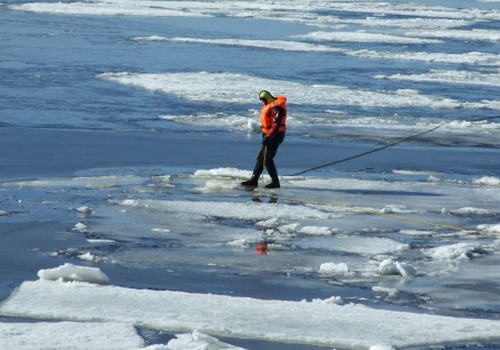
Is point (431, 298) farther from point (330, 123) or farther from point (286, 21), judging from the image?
point (286, 21)

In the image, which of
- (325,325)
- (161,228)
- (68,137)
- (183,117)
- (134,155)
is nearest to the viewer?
(325,325)

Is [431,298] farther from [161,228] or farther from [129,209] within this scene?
[129,209]

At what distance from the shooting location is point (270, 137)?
50.8ft

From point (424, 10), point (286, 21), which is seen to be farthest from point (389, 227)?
point (424, 10)

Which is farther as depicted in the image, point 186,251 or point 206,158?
point 206,158

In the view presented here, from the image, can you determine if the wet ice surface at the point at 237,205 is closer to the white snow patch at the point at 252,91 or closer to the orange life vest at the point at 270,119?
the white snow patch at the point at 252,91

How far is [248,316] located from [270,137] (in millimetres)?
6652

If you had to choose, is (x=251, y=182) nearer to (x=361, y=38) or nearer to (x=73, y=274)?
(x=73, y=274)

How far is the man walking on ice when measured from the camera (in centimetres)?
1539

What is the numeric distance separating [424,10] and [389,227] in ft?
161

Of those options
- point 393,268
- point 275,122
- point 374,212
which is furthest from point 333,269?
point 275,122

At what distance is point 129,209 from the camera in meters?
13.6

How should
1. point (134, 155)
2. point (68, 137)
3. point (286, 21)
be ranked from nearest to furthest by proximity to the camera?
point (134, 155) < point (68, 137) < point (286, 21)

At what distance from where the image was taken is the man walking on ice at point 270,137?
15391mm
